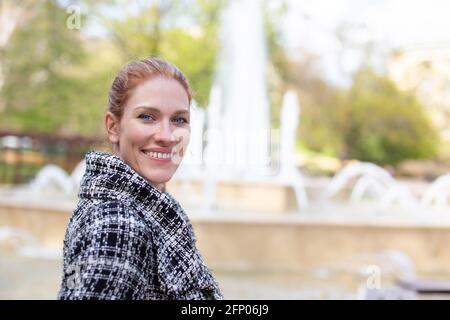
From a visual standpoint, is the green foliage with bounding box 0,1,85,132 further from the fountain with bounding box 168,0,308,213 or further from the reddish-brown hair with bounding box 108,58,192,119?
the reddish-brown hair with bounding box 108,58,192,119

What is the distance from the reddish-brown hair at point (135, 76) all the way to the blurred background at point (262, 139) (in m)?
0.12

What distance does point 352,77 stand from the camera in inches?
1209

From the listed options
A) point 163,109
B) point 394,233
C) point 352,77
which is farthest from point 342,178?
point 352,77

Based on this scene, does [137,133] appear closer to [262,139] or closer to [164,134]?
[164,134]

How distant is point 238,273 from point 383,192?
25.5ft

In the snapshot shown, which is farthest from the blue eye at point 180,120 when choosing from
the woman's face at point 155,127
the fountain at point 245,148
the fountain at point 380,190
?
the fountain at point 380,190

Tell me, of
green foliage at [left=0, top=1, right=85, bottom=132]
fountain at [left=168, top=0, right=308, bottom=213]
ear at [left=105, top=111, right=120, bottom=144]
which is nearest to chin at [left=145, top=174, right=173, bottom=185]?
ear at [left=105, top=111, right=120, bottom=144]

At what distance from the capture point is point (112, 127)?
129 centimetres

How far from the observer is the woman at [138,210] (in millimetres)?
1056

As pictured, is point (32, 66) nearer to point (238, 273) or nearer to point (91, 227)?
point (238, 273)

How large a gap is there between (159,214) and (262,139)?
11706 mm

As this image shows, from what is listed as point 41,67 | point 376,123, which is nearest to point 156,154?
point 41,67

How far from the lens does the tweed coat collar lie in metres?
1.13

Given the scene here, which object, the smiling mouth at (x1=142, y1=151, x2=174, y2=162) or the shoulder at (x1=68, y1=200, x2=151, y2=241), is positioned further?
the smiling mouth at (x1=142, y1=151, x2=174, y2=162)
